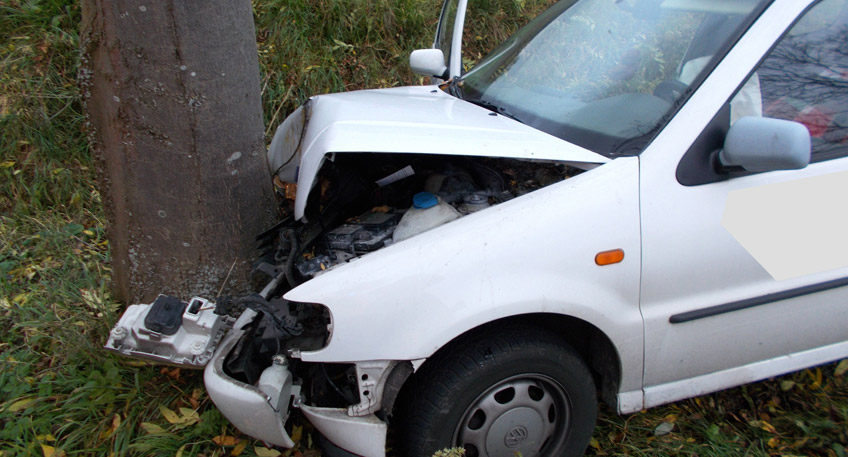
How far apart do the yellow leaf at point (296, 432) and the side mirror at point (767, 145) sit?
1889 mm

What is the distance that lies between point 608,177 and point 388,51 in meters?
3.81

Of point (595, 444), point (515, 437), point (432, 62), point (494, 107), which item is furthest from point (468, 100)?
point (595, 444)

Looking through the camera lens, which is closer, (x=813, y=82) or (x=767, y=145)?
(x=767, y=145)

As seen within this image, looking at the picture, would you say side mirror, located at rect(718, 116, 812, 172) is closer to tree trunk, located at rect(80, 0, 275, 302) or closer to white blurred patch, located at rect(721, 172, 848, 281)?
white blurred patch, located at rect(721, 172, 848, 281)

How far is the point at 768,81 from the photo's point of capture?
204 centimetres

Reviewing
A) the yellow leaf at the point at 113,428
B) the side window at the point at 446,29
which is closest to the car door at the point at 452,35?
the side window at the point at 446,29

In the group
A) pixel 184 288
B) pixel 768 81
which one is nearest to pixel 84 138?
pixel 184 288

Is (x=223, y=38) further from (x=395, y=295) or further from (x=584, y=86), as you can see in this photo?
(x=584, y=86)

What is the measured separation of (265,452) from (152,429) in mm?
476

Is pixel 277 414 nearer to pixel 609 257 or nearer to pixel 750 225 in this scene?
pixel 609 257

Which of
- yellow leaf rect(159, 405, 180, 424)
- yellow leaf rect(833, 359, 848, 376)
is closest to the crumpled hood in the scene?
yellow leaf rect(159, 405, 180, 424)

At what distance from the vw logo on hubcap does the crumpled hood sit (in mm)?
956

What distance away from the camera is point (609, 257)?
1.89 m

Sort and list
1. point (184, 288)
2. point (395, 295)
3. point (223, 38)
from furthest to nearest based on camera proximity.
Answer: point (184, 288)
point (223, 38)
point (395, 295)
